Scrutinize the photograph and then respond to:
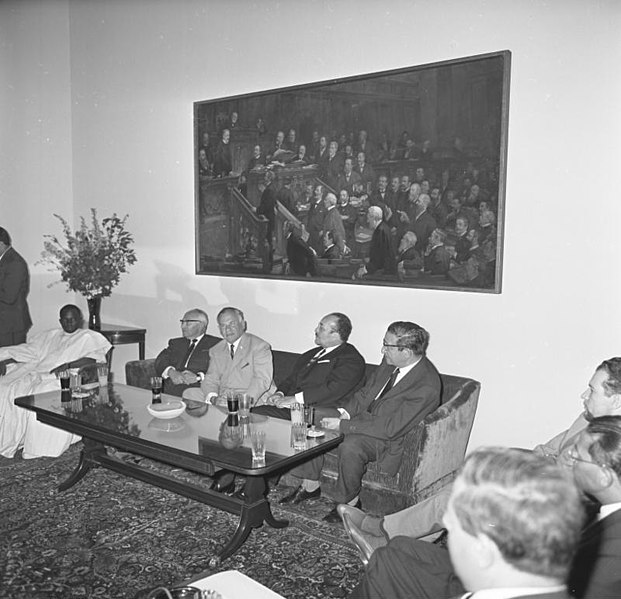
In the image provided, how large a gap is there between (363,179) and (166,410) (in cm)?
246

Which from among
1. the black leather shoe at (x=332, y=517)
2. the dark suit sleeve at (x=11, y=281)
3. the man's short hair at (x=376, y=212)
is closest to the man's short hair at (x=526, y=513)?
the black leather shoe at (x=332, y=517)

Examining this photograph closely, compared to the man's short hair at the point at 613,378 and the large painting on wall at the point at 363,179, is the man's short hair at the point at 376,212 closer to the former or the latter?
the large painting on wall at the point at 363,179

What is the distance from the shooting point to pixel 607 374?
3.62 meters

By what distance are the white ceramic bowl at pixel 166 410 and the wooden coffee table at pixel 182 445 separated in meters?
0.04

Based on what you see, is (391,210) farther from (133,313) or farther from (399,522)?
(133,313)

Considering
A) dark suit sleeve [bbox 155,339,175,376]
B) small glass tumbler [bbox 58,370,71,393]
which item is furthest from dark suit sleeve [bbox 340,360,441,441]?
dark suit sleeve [bbox 155,339,175,376]

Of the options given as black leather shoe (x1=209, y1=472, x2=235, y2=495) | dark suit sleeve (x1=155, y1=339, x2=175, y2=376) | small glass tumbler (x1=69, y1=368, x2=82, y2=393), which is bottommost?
black leather shoe (x1=209, y1=472, x2=235, y2=495)

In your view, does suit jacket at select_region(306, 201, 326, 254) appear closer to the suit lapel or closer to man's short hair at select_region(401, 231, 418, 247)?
man's short hair at select_region(401, 231, 418, 247)

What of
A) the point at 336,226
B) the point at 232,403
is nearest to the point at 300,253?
the point at 336,226

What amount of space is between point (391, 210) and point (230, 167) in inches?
76.2

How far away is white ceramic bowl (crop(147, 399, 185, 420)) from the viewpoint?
4582 millimetres

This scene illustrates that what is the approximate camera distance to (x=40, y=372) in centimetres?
627

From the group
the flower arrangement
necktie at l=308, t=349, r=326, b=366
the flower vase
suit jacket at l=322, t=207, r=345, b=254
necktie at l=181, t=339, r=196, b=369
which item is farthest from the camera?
the flower vase

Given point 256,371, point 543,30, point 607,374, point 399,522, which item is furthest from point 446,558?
point 543,30
